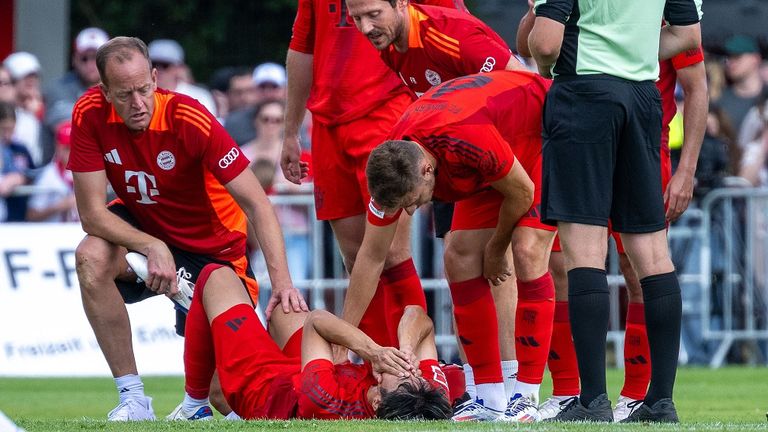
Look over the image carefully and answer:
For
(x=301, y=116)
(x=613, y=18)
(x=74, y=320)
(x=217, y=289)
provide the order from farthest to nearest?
1. (x=74, y=320)
2. (x=301, y=116)
3. (x=217, y=289)
4. (x=613, y=18)

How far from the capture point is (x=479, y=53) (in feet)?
23.5

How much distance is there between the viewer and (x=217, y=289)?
23.3 ft

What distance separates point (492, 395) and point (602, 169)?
1421 mm

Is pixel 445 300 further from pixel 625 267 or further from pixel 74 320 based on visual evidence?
pixel 625 267

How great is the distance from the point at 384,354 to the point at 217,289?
1.01m

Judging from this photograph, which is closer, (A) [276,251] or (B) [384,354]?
(B) [384,354]

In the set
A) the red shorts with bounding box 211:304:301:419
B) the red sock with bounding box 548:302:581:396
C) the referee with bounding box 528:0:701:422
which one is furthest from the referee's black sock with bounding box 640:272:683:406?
the red shorts with bounding box 211:304:301:419

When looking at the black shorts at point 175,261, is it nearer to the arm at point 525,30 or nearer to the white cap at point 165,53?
the arm at point 525,30

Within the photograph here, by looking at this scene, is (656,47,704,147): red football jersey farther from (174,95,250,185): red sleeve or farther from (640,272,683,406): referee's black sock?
(174,95,250,185): red sleeve

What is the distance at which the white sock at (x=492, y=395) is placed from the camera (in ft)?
23.0

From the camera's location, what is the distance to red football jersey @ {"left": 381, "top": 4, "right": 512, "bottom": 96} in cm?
707

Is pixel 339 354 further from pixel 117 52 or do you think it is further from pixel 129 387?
pixel 117 52

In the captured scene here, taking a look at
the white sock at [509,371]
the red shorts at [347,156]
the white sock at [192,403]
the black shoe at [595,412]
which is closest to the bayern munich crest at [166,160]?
the red shorts at [347,156]

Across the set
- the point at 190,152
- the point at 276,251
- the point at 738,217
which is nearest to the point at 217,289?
the point at 276,251
